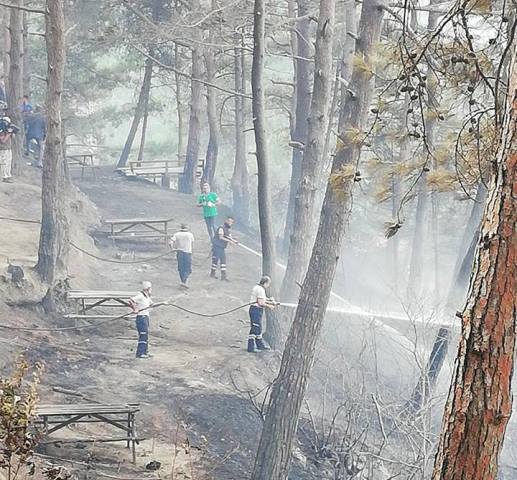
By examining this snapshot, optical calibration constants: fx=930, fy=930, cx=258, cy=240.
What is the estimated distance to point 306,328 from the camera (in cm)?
1291

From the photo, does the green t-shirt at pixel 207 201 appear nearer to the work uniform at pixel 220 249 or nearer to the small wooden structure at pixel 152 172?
the work uniform at pixel 220 249

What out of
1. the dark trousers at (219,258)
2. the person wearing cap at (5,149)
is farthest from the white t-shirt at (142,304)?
the person wearing cap at (5,149)

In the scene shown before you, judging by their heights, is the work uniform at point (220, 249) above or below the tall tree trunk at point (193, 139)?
below

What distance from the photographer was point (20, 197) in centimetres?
2236

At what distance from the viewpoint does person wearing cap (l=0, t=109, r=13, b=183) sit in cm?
2233

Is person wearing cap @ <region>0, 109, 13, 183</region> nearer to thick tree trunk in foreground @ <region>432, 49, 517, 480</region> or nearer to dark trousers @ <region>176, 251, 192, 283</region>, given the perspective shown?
dark trousers @ <region>176, 251, 192, 283</region>

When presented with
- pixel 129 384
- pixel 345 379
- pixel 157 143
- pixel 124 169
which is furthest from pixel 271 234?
pixel 157 143

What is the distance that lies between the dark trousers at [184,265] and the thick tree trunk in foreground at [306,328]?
759cm

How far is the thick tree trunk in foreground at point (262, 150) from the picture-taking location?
52.9 ft

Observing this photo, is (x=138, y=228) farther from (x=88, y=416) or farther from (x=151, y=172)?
(x=88, y=416)

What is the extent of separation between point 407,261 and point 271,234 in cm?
2257

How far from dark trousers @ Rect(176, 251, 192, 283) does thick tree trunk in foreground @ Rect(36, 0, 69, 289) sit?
2.93 m

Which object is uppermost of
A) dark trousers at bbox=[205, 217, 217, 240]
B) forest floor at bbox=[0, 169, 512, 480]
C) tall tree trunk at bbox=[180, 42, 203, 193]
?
tall tree trunk at bbox=[180, 42, 203, 193]

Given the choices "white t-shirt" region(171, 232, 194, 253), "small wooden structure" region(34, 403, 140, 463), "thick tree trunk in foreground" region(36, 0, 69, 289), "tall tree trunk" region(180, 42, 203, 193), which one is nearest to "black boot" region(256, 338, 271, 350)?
"white t-shirt" region(171, 232, 194, 253)
